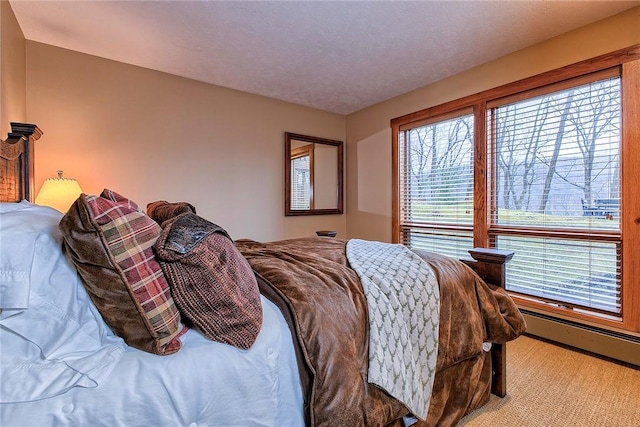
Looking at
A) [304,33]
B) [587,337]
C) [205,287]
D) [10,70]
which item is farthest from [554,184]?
[10,70]

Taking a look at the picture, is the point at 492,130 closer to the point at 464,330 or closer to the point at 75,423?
the point at 464,330

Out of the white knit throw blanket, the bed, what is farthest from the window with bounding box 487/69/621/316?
the bed

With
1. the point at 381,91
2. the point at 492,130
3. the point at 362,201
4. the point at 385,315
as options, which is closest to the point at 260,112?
the point at 381,91

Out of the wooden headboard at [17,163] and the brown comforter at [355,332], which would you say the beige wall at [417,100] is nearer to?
the brown comforter at [355,332]

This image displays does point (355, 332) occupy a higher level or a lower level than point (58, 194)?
lower

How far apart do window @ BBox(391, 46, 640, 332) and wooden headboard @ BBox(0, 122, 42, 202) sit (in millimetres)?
3530

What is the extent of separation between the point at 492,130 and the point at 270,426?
3.13 meters

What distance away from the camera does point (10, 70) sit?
207cm

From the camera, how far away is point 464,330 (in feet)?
4.96

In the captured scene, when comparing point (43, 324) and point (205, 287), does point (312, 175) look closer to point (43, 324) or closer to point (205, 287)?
point (205, 287)

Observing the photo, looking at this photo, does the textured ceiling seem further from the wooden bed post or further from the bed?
the bed

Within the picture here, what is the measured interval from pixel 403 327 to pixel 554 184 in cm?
220

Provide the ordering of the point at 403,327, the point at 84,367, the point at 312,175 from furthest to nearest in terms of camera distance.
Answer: the point at 312,175 < the point at 403,327 < the point at 84,367

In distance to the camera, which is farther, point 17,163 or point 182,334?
point 17,163
